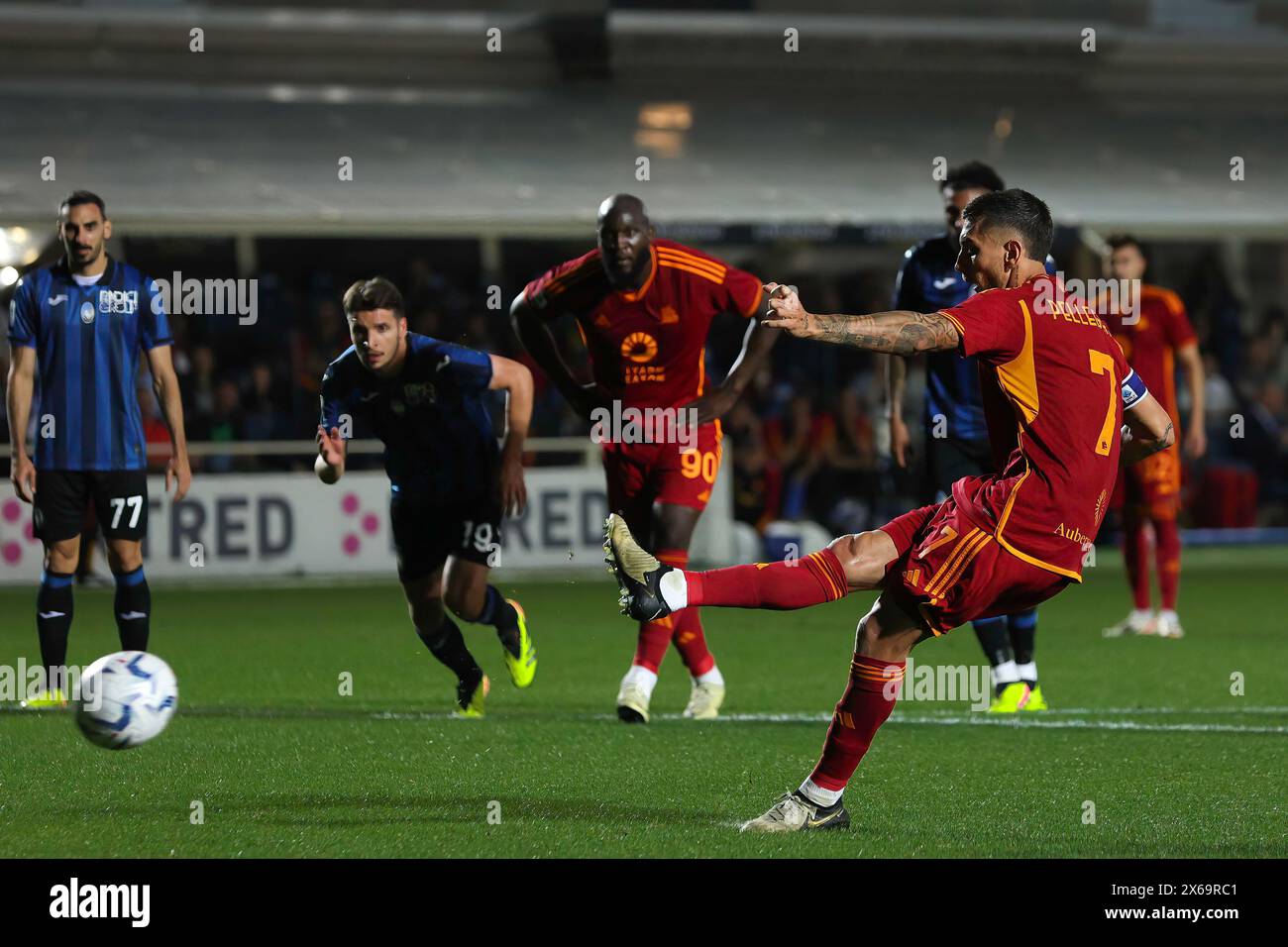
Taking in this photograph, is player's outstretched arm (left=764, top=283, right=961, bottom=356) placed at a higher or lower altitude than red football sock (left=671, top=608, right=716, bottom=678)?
higher

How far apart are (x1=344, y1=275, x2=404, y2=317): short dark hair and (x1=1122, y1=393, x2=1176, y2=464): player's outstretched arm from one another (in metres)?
2.95

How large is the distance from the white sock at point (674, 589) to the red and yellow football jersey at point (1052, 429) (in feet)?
2.74

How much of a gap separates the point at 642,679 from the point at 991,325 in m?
3.16

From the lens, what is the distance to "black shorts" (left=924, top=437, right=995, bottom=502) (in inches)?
320

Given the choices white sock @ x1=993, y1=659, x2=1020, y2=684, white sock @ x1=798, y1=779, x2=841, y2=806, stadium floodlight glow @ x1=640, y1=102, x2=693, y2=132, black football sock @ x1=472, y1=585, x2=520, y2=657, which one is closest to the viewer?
white sock @ x1=798, y1=779, x2=841, y2=806

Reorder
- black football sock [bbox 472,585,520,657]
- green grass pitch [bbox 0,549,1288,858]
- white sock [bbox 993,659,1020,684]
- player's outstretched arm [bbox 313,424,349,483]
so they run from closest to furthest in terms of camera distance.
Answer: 1. green grass pitch [bbox 0,549,1288,858]
2. player's outstretched arm [bbox 313,424,349,483]
3. black football sock [bbox 472,585,520,657]
4. white sock [bbox 993,659,1020,684]

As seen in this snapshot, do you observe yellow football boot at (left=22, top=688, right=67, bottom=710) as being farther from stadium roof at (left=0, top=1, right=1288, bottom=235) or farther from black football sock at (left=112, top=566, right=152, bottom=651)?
stadium roof at (left=0, top=1, right=1288, bottom=235)

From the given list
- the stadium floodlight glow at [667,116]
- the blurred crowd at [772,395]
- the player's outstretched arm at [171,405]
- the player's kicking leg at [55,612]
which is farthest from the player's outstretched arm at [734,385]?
the stadium floodlight glow at [667,116]

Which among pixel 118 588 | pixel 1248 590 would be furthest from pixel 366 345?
pixel 1248 590

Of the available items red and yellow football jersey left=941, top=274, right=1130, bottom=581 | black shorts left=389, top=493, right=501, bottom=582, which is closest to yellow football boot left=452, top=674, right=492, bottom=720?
black shorts left=389, top=493, right=501, bottom=582

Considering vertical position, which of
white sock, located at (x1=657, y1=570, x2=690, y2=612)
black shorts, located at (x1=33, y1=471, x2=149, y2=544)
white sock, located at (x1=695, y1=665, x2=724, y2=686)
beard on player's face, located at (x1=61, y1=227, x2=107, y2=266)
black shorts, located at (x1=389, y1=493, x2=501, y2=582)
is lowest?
white sock, located at (x1=695, y1=665, x2=724, y2=686)

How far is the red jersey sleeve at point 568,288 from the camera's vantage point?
7.70 meters

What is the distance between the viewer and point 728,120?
20.7m

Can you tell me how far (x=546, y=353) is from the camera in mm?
8070
